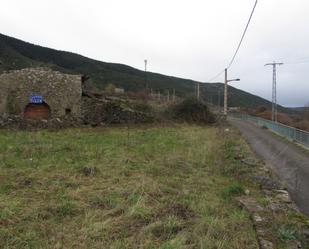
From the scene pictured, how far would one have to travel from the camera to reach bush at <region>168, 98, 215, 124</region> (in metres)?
30.5

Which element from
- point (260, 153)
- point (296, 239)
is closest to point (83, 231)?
point (296, 239)

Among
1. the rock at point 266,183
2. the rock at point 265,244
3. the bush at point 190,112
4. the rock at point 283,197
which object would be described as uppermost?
the bush at point 190,112

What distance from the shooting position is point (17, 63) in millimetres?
52625

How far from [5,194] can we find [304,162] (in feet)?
36.8

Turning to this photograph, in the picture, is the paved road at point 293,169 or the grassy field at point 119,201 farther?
the paved road at point 293,169

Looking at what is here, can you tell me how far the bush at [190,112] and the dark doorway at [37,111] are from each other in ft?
38.5

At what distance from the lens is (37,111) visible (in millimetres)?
21422

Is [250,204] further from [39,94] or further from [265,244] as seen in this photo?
[39,94]

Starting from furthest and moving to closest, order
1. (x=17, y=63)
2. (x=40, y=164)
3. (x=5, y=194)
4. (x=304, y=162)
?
1. (x=17, y=63)
2. (x=304, y=162)
3. (x=40, y=164)
4. (x=5, y=194)

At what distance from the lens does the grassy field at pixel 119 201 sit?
505cm

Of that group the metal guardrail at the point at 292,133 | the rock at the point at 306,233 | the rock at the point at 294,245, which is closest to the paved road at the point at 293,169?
the metal guardrail at the point at 292,133

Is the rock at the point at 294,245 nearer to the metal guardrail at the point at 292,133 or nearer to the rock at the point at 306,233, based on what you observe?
the rock at the point at 306,233

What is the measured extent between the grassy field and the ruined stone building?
32.0 feet

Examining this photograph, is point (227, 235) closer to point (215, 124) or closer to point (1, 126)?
point (1, 126)
